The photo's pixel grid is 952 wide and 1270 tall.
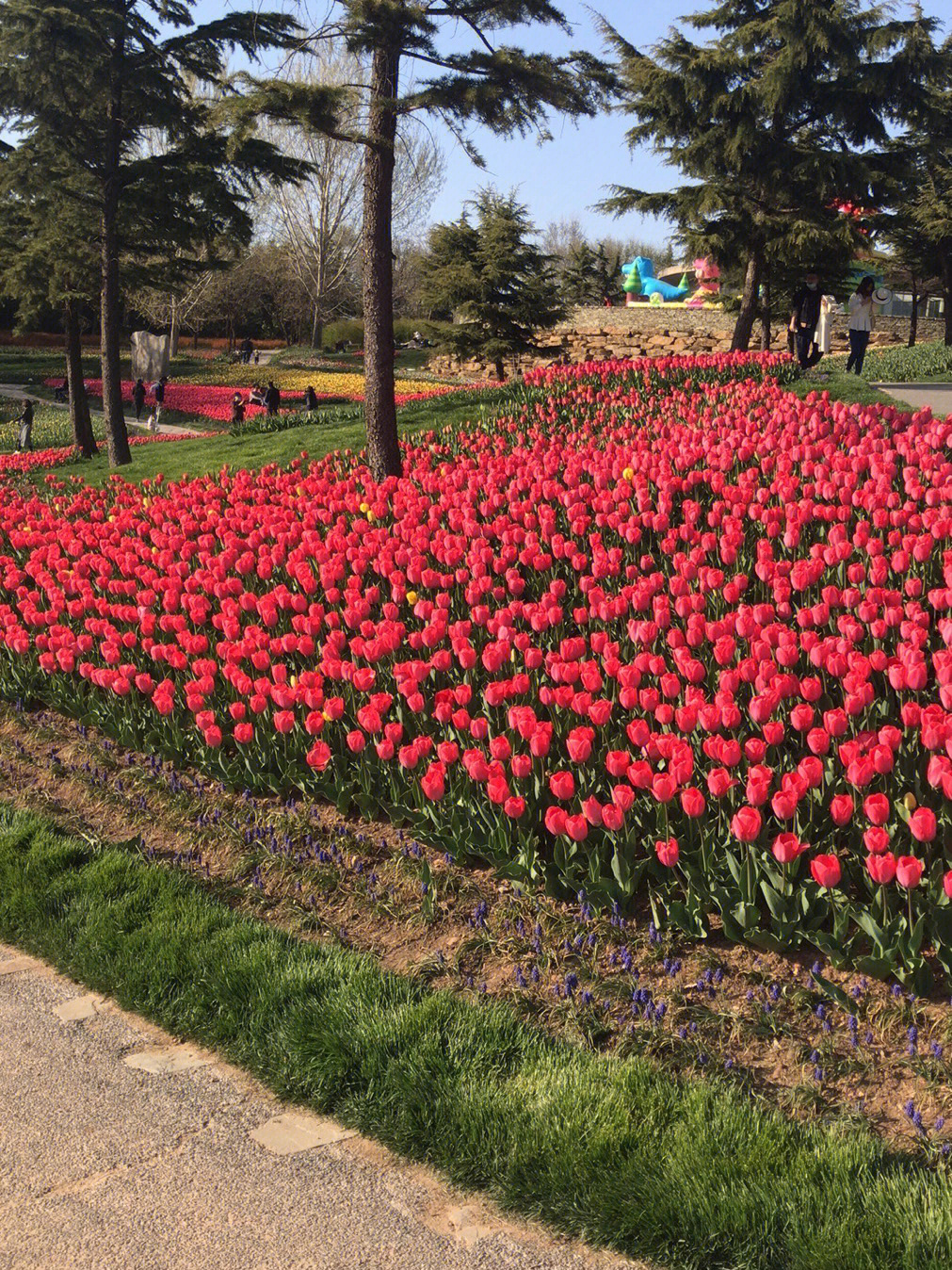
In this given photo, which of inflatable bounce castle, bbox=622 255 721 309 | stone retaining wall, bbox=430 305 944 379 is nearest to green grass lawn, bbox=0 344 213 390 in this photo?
stone retaining wall, bbox=430 305 944 379

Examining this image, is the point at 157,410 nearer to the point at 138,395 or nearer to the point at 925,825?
the point at 138,395

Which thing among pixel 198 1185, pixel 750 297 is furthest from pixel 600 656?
pixel 750 297

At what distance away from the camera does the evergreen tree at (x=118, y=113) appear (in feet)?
53.2

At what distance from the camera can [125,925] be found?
4.23 metres

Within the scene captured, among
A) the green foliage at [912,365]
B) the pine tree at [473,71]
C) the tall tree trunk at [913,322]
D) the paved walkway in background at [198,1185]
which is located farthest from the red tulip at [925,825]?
the tall tree trunk at [913,322]

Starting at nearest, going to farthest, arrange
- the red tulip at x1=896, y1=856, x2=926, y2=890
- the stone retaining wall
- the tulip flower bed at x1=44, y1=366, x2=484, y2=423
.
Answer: the red tulip at x1=896, y1=856, x2=926, y2=890 < the tulip flower bed at x1=44, y1=366, x2=484, y2=423 < the stone retaining wall

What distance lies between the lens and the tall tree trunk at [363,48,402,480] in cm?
1093

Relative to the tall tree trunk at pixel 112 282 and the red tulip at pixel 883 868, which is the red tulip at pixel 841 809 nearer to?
the red tulip at pixel 883 868

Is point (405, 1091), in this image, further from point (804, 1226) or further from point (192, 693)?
point (192, 693)

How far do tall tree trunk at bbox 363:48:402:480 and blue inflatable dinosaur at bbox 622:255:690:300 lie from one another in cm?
4661

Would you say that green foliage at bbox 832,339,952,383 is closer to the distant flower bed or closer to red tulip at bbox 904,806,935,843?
the distant flower bed

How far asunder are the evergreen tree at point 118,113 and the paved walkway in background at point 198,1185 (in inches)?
609

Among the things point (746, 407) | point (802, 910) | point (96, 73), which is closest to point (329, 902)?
point (802, 910)

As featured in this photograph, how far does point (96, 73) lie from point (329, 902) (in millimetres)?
16927
